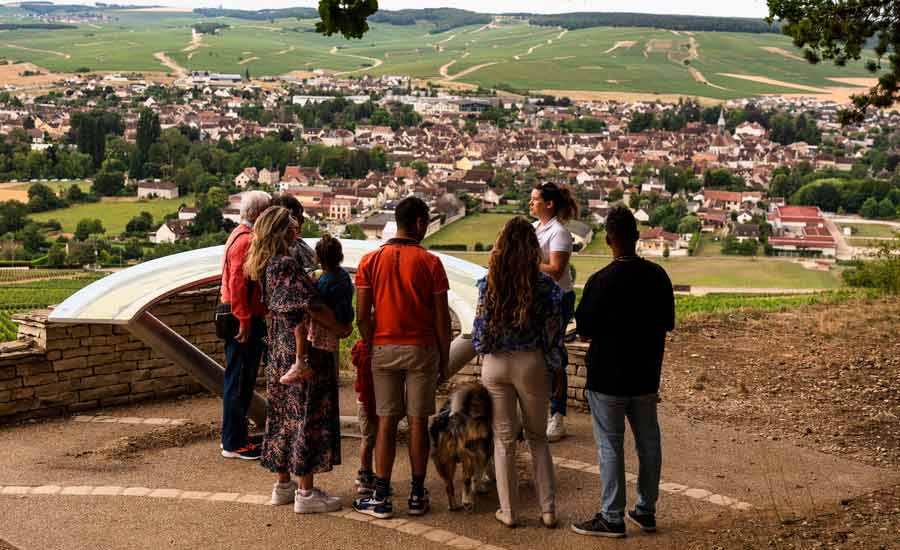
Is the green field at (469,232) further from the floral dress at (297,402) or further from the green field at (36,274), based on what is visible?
the floral dress at (297,402)

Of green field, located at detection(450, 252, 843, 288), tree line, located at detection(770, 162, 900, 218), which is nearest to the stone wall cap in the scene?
green field, located at detection(450, 252, 843, 288)

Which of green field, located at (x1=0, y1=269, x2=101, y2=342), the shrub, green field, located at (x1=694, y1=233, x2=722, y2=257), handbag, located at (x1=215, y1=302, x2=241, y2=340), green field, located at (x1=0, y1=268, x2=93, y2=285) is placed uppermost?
handbag, located at (x1=215, y1=302, x2=241, y2=340)

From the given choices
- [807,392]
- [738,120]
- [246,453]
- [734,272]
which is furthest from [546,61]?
[246,453]

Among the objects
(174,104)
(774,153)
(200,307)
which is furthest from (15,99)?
(200,307)

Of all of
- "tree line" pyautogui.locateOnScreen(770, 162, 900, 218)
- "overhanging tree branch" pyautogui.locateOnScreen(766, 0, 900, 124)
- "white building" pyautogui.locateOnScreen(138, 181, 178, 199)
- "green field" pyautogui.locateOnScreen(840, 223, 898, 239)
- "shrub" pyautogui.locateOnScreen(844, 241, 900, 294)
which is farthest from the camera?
"white building" pyautogui.locateOnScreen(138, 181, 178, 199)

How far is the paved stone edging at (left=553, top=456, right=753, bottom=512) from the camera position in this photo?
532cm

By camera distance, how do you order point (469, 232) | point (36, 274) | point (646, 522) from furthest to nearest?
point (469, 232)
point (36, 274)
point (646, 522)

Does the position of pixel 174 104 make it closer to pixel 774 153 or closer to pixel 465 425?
pixel 774 153

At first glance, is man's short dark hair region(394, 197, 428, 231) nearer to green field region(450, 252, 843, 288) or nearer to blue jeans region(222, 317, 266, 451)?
blue jeans region(222, 317, 266, 451)

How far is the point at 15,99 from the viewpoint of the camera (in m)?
134

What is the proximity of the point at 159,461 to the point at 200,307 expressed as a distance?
6.16 ft

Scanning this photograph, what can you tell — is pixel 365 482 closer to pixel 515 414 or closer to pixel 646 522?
pixel 515 414

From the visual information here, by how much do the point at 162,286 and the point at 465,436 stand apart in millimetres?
2025

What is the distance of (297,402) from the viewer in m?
5.02
